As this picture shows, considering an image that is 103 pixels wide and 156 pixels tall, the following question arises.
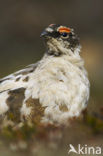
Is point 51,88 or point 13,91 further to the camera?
point 13,91

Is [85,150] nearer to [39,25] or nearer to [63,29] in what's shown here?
[63,29]

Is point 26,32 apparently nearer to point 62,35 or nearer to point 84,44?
point 84,44

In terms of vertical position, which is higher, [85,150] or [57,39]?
[57,39]

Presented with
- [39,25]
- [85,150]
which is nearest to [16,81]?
[85,150]

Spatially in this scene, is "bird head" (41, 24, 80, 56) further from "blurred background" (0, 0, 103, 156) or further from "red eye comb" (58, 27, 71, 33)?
"blurred background" (0, 0, 103, 156)

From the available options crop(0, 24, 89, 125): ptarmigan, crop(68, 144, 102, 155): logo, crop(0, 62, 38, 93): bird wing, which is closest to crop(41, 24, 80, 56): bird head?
crop(0, 24, 89, 125): ptarmigan

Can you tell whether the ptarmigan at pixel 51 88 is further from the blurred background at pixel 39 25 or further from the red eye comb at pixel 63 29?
the blurred background at pixel 39 25
